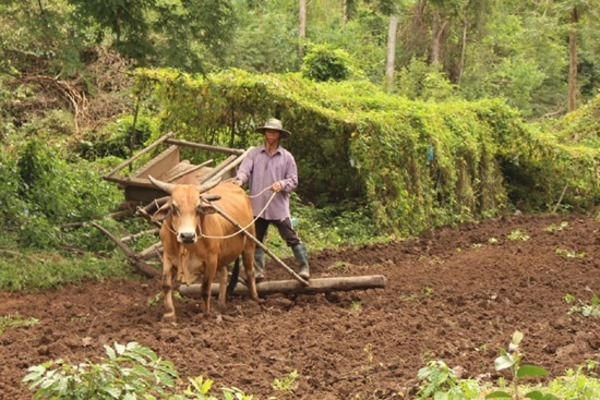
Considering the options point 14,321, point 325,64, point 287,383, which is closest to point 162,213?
point 14,321

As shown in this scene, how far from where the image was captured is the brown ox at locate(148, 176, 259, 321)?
380 inches

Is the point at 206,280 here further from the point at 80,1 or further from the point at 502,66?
the point at 502,66

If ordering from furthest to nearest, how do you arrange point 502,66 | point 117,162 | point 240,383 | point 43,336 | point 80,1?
point 502,66 → point 117,162 → point 80,1 → point 43,336 → point 240,383

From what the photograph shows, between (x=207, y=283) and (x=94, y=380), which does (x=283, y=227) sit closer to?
(x=207, y=283)

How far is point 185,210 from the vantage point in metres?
9.62

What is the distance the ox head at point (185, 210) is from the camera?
946cm

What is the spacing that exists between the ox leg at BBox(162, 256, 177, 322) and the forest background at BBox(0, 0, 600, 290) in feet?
8.58

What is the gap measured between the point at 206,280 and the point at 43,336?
1.80m

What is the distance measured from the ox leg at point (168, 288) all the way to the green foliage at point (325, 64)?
1567cm

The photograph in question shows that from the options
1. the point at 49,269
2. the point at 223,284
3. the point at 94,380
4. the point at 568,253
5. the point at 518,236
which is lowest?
the point at 518,236

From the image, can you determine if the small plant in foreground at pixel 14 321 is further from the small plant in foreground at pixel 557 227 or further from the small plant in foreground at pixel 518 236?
the small plant in foreground at pixel 557 227

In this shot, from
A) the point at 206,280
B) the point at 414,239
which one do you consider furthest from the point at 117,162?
the point at 206,280

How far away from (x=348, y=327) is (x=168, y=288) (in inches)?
69.0

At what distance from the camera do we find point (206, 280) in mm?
10062
